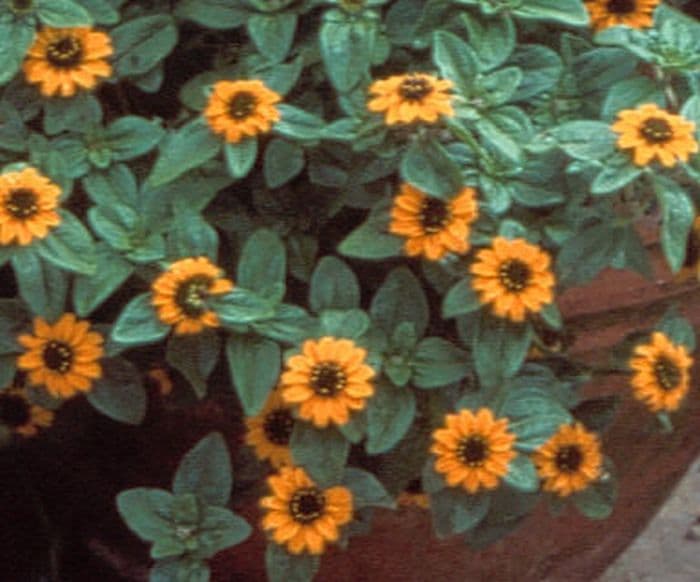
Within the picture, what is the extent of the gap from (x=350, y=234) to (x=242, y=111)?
0.46ft

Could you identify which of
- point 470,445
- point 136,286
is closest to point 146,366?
point 136,286

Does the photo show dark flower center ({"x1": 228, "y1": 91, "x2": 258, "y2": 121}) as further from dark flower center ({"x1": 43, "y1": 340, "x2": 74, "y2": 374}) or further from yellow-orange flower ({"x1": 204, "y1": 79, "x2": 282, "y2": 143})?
dark flower center ({"x1": 43, "y1": 340, "x2": 74, "y2": 374})

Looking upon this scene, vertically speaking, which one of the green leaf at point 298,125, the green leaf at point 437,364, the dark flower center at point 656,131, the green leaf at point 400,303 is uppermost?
the dark flower center at point 656,131

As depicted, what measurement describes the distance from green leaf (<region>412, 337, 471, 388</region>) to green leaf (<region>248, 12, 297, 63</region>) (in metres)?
0.25

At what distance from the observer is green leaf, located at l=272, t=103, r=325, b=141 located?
1.27 meters

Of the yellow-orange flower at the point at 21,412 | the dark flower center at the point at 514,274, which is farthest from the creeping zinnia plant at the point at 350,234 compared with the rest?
the yellow-orange flower at the point at 21,412

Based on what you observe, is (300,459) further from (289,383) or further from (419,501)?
(419,501)

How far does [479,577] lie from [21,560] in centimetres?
48

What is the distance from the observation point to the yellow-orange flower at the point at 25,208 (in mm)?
1222

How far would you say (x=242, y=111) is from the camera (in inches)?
49.0

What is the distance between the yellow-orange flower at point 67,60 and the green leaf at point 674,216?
0.44m

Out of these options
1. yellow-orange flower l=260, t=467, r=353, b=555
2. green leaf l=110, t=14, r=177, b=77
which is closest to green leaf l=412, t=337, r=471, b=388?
yellow-orange flower l=260, t=467, r=353, b=555

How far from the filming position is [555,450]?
4.44 feet

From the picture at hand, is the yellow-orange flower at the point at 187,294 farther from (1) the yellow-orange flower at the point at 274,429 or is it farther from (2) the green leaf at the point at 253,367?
(1) the yellow-orange flower at the point at 274,429
